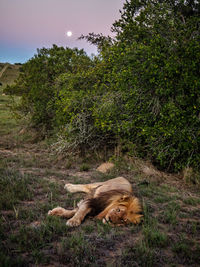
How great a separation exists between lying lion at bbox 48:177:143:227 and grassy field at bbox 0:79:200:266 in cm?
11

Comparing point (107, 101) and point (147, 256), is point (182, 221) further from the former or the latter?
point (107, 101)

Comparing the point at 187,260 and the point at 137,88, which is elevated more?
the point at 137,88

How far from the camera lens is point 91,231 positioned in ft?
8.89

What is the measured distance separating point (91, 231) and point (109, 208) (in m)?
0.49

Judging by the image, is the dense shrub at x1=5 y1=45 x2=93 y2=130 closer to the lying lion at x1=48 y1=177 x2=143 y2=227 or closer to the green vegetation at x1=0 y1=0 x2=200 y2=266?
the green vegetation at x1=0 y1=0 x2=200 y2=266

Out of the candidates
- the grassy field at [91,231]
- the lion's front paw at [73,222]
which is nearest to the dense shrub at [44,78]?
the grassy field at [91,231]

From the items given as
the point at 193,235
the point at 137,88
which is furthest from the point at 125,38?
the point at 193,235

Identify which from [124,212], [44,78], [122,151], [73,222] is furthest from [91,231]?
[44,78]

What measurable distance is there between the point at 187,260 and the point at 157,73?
4151mm

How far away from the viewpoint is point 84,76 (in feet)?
24.4

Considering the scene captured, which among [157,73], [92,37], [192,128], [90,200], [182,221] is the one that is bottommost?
[182,221]

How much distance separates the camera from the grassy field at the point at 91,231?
215cm

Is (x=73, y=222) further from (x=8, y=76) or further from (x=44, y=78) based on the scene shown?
(x=8, y=76)

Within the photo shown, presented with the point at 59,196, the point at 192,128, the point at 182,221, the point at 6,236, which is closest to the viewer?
the point at 6,236
